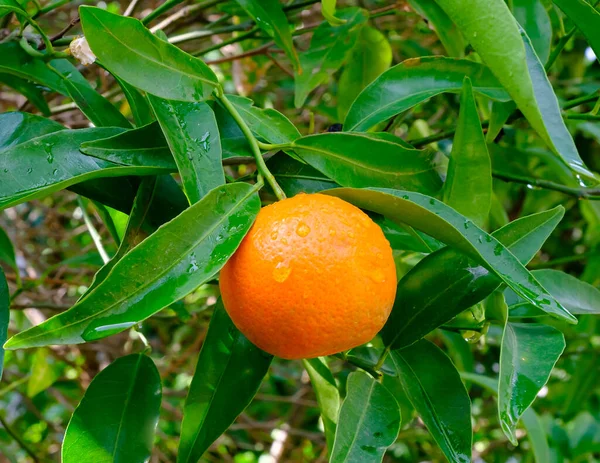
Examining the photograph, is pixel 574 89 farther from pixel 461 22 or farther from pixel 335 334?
pixel 335 334

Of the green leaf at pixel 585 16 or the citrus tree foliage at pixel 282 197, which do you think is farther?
the green leaf at pixel 585 16

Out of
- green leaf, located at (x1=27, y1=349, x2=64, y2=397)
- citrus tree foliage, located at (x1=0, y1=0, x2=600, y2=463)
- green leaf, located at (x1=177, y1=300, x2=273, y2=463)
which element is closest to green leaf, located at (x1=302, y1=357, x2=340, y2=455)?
citrus tree foliage, located at (x1=0, y1=0, x2=600, y2=463)

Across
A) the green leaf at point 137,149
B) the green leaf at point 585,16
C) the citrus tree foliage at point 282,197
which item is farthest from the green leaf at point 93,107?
the green leaf at point 585,16

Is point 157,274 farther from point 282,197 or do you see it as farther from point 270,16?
point 270,16

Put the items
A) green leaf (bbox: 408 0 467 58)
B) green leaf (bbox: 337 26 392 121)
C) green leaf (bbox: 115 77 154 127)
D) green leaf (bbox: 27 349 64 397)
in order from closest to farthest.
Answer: green leaf (bbox: 115 77 154 127) < green leaf (bbox: 408 0 467 58) < green leaf (bbox: 337 26 392 121) < green leaf (bbox: 27 349 64 397)

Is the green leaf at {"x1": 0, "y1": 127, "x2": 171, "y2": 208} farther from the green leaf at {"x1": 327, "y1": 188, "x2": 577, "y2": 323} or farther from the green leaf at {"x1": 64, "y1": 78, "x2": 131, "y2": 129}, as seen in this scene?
the green leaf at {"x1": 327, "y1": 188, "x2": 577, "y2": 323}

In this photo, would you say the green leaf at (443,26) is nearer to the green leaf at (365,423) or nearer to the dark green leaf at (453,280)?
the dark green leaf at (453,280)

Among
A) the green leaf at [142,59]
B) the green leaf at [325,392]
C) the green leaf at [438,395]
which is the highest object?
the green leaf at [142,59]
